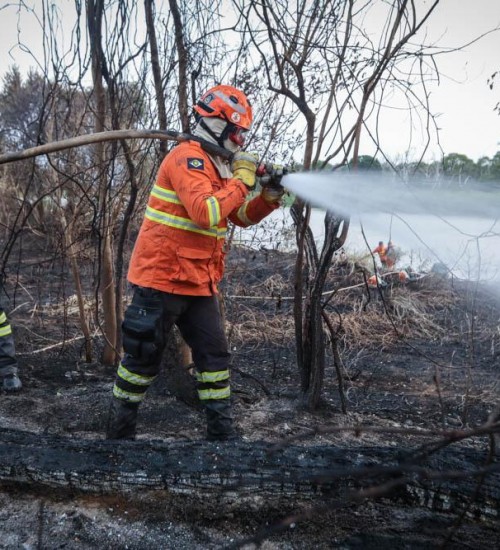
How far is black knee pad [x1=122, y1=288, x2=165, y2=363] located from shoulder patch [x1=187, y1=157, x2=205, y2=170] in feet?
2.35

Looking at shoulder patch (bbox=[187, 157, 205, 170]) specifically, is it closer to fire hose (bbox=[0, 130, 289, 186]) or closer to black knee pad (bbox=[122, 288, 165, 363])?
fire hose (bbox=[0, 130, 289, 186])

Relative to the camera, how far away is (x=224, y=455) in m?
2.46

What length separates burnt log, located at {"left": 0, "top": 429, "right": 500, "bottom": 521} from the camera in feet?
7.50

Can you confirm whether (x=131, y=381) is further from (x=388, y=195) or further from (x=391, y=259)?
(x=391, y=259)

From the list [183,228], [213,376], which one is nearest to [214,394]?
[213,376]

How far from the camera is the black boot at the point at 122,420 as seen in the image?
3.10 meters

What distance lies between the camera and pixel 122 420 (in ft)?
10.2

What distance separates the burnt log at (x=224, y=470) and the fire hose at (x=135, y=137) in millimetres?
1441

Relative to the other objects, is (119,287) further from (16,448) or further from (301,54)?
(301,54)

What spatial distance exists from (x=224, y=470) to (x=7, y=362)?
8.43 ft

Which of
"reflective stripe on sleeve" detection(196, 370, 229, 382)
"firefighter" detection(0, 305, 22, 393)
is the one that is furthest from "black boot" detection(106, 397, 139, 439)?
"firefighter" detection(0, 305, 22, 393)

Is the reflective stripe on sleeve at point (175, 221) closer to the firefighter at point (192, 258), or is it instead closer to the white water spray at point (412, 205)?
the firefighter at point (192, 258)

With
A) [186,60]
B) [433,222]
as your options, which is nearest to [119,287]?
[186,60]

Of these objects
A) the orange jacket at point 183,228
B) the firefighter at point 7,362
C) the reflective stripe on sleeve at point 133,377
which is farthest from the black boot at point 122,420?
the firefighter at point 7,362
